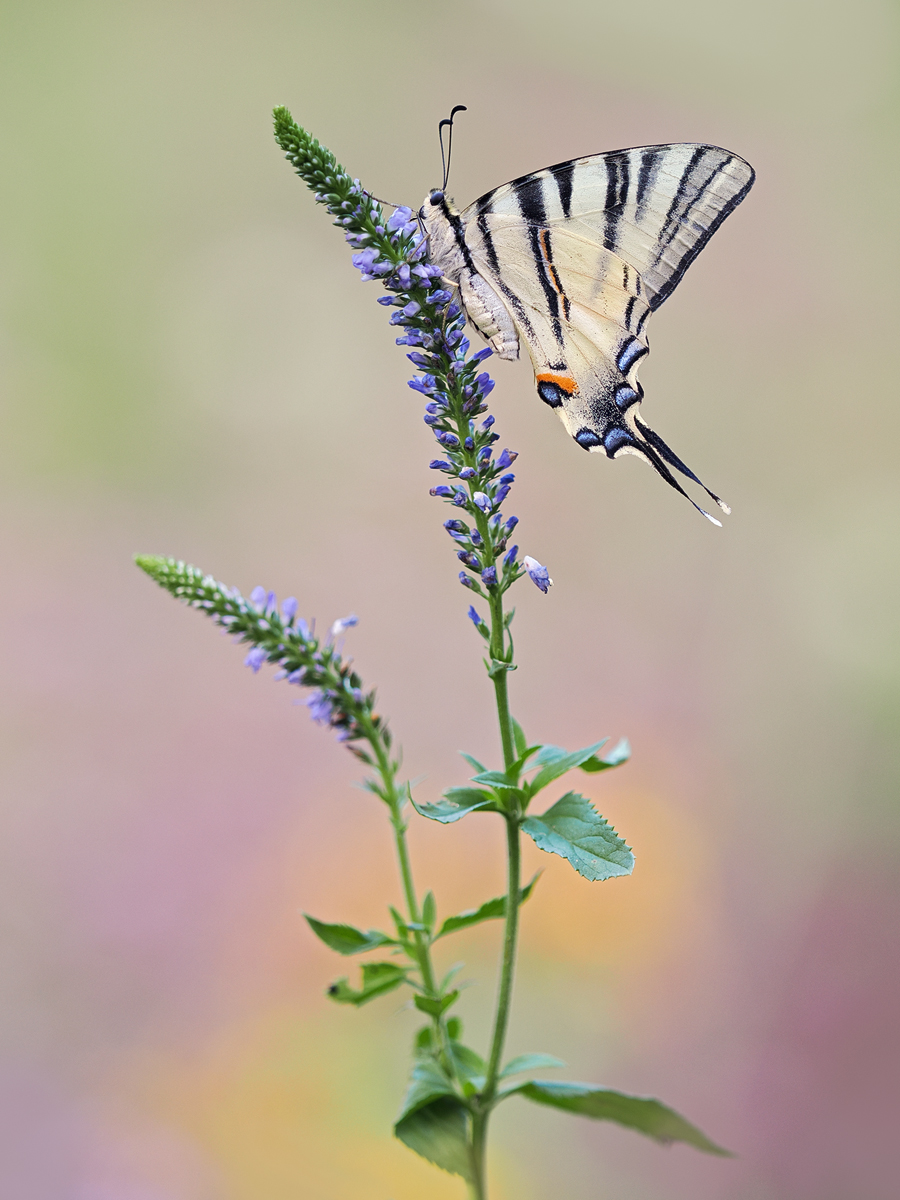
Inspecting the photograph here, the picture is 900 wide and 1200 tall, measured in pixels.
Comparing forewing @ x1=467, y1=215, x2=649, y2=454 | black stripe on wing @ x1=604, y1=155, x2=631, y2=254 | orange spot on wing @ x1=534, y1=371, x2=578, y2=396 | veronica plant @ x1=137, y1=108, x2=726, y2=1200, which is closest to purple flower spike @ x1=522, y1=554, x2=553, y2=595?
veronica plant @ x1=137, y1=108, x2=726, y2=1200

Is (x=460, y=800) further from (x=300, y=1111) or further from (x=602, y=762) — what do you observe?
(x=300, y=1111)

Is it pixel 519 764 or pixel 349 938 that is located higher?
pixel 519 764

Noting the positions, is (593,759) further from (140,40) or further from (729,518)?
(140,40)

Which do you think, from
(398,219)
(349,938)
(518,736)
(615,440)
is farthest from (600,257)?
(349,938)

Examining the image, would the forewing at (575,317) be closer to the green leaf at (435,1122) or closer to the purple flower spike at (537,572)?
the purple flower spike at (537,572)

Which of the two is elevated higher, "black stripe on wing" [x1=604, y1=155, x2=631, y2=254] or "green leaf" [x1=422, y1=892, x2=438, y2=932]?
"black stripe on wing" [x1=604, y1=155, x2=631, y2=254]

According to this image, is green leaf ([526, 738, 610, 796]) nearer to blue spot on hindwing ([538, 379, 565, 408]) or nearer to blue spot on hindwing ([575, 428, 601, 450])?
blue spot on hindwing ([575, 428, 601, 450])
